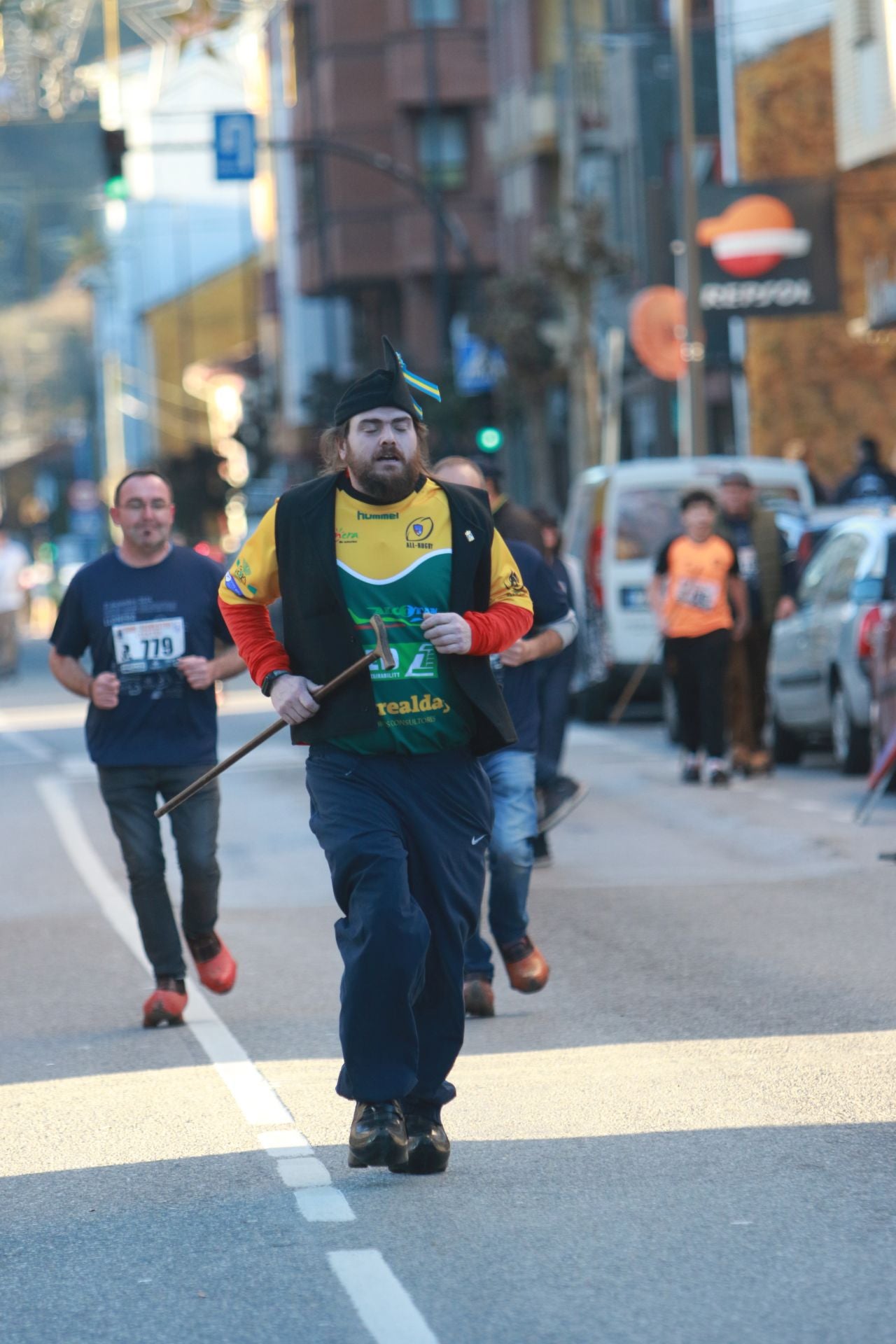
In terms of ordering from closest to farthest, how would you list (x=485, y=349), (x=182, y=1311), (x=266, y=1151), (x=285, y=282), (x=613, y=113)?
(x=182, y=1311), (x=266, y=1151), (x=485, y=349), (x=613, y=113), (x=285, y=282)

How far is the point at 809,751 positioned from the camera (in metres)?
20.8

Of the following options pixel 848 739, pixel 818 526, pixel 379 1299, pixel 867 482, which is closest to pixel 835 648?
pixel 848 739

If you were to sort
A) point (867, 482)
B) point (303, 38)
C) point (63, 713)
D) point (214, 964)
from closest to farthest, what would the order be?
point (214, 964)
point (867, 482)
point (63, 713)
point (303, 38)

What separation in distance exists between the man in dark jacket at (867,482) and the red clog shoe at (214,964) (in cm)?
1519

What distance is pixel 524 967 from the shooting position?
9.06 metres

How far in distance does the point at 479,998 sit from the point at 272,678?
2.70 metres

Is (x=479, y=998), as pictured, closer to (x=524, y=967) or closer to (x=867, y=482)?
(x=524, y=967)

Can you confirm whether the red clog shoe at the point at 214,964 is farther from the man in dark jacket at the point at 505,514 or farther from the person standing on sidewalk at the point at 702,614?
the person standing on sidewalk at the point at 702,614

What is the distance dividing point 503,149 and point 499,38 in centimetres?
369

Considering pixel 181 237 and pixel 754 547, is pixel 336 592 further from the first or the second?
pixel 181 237

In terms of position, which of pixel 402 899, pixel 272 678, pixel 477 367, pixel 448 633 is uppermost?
pixel 477 367

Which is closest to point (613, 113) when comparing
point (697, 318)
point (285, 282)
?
point (697, 318)

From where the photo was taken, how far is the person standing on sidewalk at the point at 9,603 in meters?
35.8

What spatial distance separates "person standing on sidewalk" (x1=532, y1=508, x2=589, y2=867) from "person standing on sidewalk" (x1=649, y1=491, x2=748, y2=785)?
127 inches
